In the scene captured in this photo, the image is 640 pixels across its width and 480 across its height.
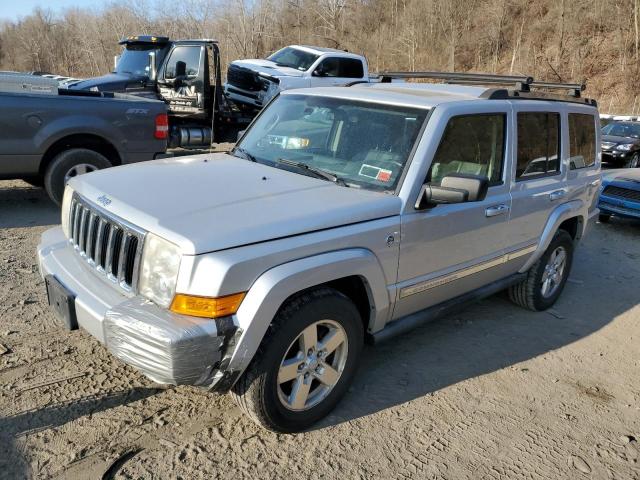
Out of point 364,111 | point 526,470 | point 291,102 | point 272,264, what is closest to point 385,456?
point 526,470

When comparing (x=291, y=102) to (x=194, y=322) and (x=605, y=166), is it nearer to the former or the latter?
(x=194, y=322)

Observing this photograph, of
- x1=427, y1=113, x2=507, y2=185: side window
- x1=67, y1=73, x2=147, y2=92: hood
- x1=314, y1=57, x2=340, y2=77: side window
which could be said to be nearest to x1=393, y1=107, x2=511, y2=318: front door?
x1=427, y1=113, x2=507, y2=185: side window

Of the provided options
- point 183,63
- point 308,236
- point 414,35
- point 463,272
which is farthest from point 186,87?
point 414,35

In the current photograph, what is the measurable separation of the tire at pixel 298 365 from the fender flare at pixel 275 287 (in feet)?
0.32

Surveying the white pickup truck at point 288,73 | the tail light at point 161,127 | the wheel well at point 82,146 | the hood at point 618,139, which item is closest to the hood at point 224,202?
the wheel well at point 82,146

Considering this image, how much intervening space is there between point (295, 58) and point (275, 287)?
1316cm

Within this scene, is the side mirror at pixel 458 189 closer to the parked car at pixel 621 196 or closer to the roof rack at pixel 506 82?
the roof rack at pixel 506 82

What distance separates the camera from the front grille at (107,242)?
2730 millimetres

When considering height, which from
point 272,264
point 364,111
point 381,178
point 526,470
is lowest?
point 526,470

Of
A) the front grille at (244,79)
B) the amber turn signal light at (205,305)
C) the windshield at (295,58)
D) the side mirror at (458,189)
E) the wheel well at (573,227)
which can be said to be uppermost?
the windshield at (295,58)

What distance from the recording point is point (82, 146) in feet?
22.6

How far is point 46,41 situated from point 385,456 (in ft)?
211

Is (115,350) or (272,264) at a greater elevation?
(272,264)

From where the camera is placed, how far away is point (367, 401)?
3389 mm
